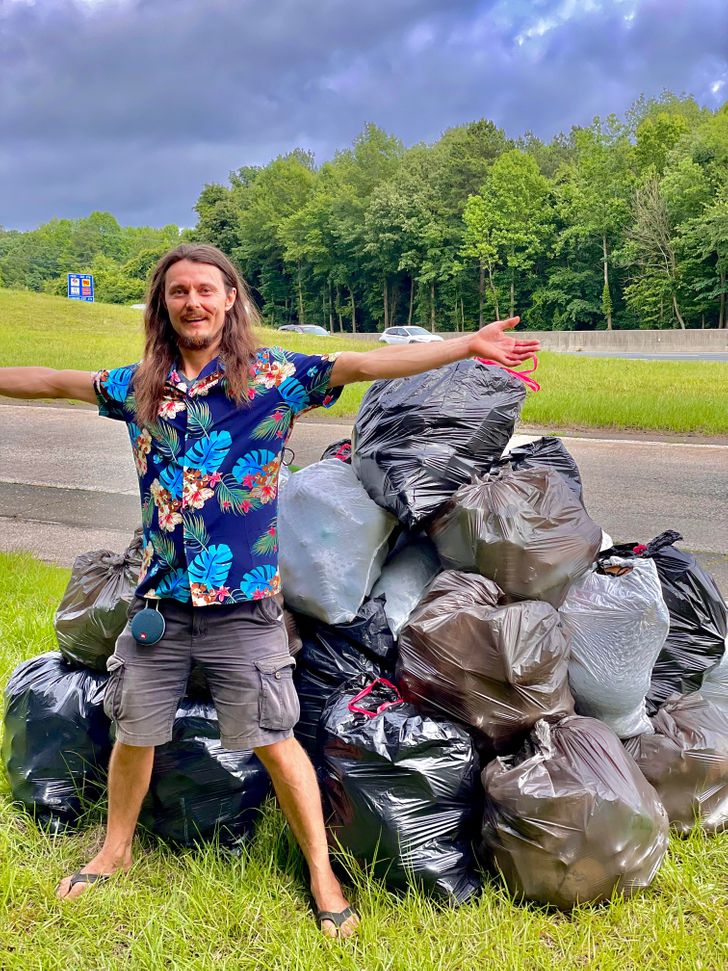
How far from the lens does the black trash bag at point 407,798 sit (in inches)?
87.1

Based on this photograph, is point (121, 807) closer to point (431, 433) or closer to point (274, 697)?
point (274, 697)

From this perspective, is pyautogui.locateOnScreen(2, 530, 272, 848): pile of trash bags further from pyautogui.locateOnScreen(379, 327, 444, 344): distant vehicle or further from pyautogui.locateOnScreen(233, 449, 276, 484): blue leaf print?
pyautogui.locateOnScreen(379, 327, 444, 344): distant vehicle

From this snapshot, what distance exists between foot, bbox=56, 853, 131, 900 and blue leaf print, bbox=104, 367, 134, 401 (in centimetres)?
131

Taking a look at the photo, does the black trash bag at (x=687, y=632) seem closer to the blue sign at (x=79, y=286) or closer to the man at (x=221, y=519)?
the man at (x=221, y=519)

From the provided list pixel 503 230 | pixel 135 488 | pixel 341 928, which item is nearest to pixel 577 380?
pixel 135 488

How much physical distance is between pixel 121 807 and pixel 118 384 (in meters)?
1.20

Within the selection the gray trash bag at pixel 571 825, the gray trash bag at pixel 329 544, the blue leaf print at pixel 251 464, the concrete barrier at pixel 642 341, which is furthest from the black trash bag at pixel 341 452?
the concrete barrier at pixel 642 341

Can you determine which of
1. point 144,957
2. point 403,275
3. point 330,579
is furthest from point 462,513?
point 403,275

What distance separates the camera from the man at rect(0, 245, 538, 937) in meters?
2.13

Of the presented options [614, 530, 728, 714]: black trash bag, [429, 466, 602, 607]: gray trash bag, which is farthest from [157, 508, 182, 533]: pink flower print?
[614, 530, 728, 714]: black trash bag

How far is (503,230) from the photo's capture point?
178 ft

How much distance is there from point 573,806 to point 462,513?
952 mm

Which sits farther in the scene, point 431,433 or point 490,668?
point 431,433

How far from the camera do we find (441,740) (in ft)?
7.42
